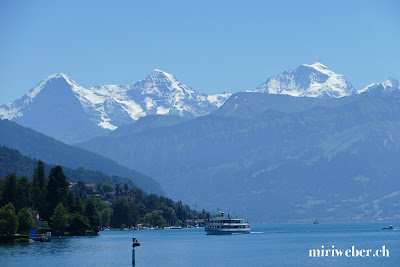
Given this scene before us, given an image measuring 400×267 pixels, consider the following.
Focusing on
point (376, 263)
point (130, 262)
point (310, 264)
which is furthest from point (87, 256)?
point (376, 263)

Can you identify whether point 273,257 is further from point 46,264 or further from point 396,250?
point 46,264

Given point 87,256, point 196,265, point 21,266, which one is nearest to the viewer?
point 21,266

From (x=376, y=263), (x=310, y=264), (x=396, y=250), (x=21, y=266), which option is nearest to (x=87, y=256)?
(x=21, y=266)

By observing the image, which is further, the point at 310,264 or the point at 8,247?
the point at 8,247

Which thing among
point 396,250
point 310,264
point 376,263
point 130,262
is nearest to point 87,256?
point 130,262

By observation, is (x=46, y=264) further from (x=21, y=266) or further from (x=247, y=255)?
(x=247, y=255)

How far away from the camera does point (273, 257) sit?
174 meters

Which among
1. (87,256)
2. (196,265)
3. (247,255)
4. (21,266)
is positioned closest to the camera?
(21,266)

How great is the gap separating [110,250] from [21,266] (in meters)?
49.1

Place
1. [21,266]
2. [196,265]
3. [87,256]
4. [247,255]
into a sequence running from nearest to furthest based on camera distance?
[21,266] < [196,265] < [87,256] < [247,255]

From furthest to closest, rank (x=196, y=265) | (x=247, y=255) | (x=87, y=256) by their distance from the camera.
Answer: (x=247, y=255) → (x=87, y=256) → (x=196, y=265)

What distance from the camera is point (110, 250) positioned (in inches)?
7603

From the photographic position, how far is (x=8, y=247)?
188m

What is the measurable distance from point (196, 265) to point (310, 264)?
20.6 metres
